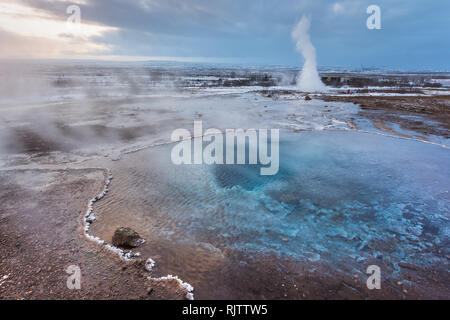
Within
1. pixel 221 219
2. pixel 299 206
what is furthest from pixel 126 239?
pixel 299 206

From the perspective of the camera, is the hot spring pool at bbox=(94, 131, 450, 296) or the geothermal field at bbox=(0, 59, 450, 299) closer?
the geothermal field at bbox=(0, 59, 450, 299)

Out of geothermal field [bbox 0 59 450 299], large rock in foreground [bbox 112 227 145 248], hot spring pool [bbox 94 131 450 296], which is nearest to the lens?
geothermal field [bbox 0 59 450 299]

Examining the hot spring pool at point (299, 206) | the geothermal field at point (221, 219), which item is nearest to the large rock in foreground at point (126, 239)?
the geothermal field at point (221, 219)

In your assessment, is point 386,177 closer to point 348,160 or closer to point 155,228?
point 348,160

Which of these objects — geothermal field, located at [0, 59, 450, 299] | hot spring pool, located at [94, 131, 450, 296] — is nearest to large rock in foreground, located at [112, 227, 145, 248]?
geothermal field, located at [0, 59, 450, 299]

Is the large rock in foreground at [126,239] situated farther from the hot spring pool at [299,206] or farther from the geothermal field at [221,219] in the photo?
the hot spring pool at [299,206]

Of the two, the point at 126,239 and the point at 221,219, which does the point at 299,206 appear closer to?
the point at 221,219

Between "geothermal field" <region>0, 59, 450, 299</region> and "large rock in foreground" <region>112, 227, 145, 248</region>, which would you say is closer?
"geothermal field" <region>0, 59, 450, 299</region>

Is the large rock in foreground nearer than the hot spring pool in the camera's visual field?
Yes

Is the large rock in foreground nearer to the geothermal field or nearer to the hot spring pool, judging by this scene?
the geothermal field

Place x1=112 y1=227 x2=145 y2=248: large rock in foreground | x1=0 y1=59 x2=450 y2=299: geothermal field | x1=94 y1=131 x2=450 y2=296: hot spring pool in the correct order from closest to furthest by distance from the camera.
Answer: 1. x1=0 y1=59 x2=450 y2=299: geothermal field
2. x1=112 y1=227 x2=145 y2=248: large rock in foreground
3. x1=94 y1=131 x2=450 y2=296: hot spring pool
